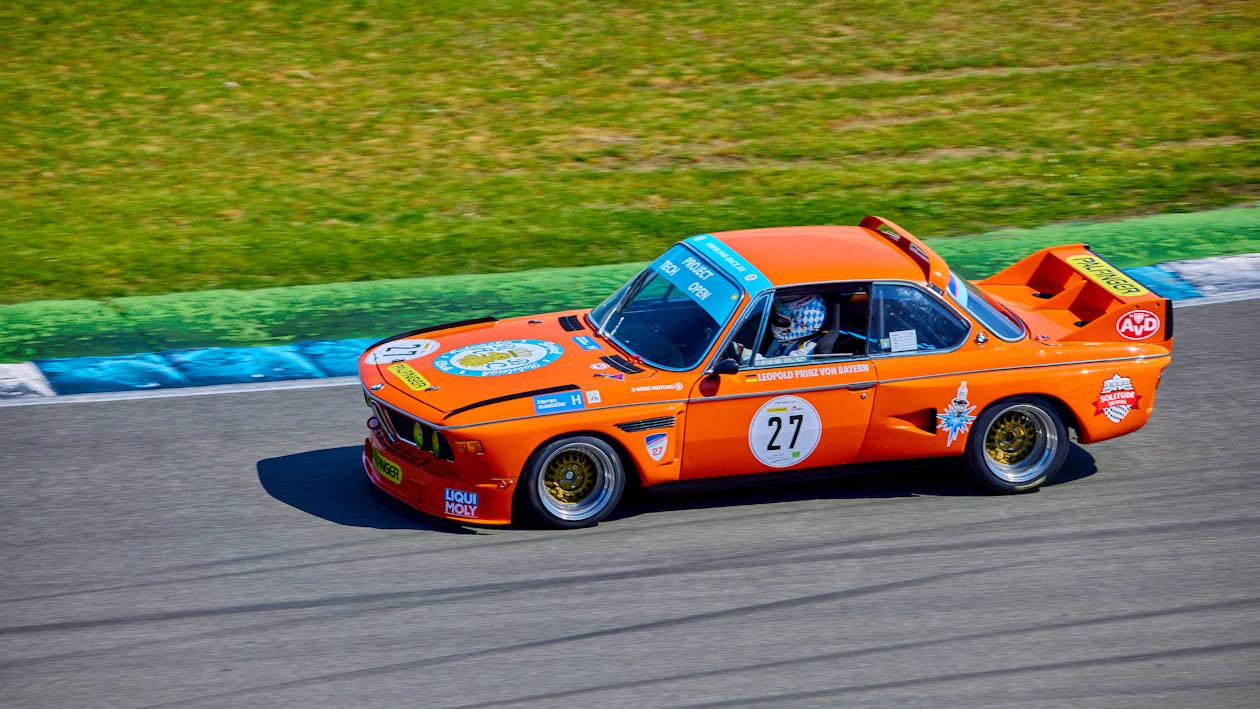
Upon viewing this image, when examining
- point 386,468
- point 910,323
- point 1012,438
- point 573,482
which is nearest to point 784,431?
point 910,323

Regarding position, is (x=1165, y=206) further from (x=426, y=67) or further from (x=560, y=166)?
(x=426, y=67)

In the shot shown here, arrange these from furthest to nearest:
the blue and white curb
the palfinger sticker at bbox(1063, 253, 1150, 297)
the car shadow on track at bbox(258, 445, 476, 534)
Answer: the blue and white curb
the palfinger sticker at bbox(1063, 253, 1150, 297)
the car shadow on track at bbox(258, 445, 476, 534)

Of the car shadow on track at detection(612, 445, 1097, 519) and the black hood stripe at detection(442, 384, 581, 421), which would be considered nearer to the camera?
the black hood stripe at detection(442, 384, 581, 421)

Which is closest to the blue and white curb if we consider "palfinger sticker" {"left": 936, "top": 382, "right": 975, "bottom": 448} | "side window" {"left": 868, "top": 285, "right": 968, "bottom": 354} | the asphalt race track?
the asphalt race track

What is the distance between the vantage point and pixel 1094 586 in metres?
6.39

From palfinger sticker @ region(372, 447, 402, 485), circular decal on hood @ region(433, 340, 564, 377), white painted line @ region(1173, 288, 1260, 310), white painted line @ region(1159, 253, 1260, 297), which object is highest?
circular decal on hood @ region(433, 340, 564, 377)

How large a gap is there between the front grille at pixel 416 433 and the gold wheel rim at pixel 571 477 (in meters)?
0.53

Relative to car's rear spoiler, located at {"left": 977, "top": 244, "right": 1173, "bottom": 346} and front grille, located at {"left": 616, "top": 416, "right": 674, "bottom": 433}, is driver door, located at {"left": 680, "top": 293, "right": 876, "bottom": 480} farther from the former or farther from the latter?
car's rear spoiler, located at {"left": 977, "top": 244, "right": 1173, "bottom": 346}

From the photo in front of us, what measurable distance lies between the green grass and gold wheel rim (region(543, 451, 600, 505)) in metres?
4.66

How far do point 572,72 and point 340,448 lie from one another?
905cm

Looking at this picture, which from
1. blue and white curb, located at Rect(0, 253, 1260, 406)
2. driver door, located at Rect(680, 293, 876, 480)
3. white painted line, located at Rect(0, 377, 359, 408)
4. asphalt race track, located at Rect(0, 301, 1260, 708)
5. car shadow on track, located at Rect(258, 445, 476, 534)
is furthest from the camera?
blue and white curb, located at Rect(0, 253, 1260, 406)

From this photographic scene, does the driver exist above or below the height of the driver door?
above

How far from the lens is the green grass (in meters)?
12.0

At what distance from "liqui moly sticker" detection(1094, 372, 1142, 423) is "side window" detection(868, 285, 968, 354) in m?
0.88
